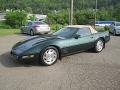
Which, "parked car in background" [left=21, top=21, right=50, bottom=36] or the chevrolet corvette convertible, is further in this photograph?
"parked car in background" [left=21, top=21, right=50, bottom=36]

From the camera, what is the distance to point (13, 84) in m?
5.23

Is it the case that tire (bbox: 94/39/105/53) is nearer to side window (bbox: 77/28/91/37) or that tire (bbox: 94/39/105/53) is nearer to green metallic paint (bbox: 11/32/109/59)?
green metallic paint (bbox: 11/32/109/59)

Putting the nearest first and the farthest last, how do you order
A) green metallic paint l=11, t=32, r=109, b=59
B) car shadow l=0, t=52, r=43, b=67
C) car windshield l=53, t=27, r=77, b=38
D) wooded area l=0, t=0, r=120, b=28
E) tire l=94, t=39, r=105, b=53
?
1. green metallic paint l=11, t=32, r=109, b=59
2. car shadow l=0, t=52, r=43, b=67
3. car windshield l=53, t=27, r=77, b=38
4. tire l=94, t=39, r=105, b=53
5. wooded area l=0, t=0, r=120, b=28

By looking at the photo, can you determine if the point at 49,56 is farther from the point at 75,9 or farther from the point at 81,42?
the point at 75,9

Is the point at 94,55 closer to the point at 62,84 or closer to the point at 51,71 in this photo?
the point at 51,71

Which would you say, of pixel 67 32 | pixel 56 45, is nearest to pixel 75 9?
pixel 67 32

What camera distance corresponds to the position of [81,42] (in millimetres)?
7906

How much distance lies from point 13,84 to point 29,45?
1.99 meters

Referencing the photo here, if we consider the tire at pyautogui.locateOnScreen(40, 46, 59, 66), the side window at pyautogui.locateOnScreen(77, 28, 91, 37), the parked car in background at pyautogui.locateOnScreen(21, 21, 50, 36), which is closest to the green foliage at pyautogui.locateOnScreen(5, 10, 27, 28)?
the parked car in background at pyautogui.locateOnScreen(21, 21, 50, 36)

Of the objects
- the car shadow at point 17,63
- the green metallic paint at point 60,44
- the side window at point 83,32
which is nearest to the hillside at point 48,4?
the side window at point 83,32

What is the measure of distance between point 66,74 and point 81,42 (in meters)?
2.21

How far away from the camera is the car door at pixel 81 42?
7496mm

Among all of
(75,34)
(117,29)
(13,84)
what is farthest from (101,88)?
(117,29)

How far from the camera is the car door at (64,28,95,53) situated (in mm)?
7496
